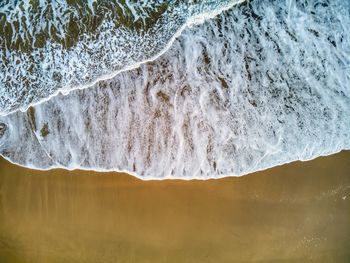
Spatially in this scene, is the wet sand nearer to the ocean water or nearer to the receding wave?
the ocean water

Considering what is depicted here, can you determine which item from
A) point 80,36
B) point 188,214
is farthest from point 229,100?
point 80,36

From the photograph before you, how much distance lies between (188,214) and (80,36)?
1458 mm

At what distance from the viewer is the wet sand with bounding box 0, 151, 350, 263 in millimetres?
2744

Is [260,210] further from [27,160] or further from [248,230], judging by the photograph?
[27,160]

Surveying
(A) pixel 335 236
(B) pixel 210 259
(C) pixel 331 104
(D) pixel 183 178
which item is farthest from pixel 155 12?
(A) pixel 335 236

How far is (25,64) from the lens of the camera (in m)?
2.63

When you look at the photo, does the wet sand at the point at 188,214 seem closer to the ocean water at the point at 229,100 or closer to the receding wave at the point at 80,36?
the ocean water at the point at 229,100

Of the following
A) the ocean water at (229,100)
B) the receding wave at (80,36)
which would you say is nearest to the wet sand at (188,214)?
the ocean water at (229,100)

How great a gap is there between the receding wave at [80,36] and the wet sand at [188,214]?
694 mm

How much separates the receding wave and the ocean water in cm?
7

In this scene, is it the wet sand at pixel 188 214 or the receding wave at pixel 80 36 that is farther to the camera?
the wet sand at pixel 188 214

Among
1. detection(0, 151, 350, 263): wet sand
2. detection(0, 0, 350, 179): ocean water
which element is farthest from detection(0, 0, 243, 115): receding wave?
detection(0, 151, 350, 263): wet sand

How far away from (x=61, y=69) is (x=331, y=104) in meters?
1.89

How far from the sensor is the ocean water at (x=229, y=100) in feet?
8.71
